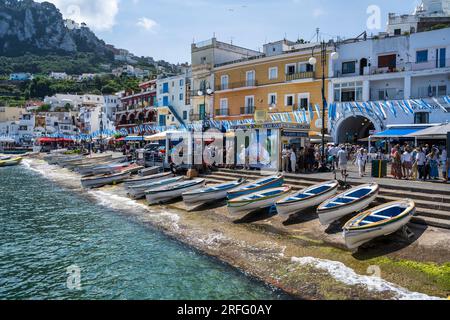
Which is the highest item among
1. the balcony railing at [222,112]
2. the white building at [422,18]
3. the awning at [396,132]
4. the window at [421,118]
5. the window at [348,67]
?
the white building at [422,18]

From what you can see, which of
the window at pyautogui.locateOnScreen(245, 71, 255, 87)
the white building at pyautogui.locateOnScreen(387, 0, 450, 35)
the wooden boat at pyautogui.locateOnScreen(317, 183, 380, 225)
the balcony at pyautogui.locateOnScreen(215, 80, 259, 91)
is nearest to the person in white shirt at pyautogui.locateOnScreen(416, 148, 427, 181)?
the wooden boat at pyautogui.locateOnScreen(317, 183, 380, 225)

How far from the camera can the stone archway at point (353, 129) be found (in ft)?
107

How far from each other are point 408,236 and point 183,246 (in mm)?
6877

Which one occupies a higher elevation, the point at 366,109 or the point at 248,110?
the point at 248,110

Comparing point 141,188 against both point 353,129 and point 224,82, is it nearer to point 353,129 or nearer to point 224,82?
point 353,129

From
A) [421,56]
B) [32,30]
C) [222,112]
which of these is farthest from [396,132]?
[32,30]

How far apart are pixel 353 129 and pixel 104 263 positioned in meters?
27.8

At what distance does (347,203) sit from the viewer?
12.4 m

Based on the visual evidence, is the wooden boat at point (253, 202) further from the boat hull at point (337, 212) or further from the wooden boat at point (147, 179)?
the wooden boat at point (147, 179)

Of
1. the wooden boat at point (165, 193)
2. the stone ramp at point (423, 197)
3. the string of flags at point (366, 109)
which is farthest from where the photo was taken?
the string of flags at point (366, 109)

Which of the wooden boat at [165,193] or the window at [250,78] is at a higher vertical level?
the window at [250,78]

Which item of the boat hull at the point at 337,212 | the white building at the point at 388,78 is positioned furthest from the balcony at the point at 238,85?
the boat hull at the point at 337,212

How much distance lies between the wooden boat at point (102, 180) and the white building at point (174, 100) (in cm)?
2402
